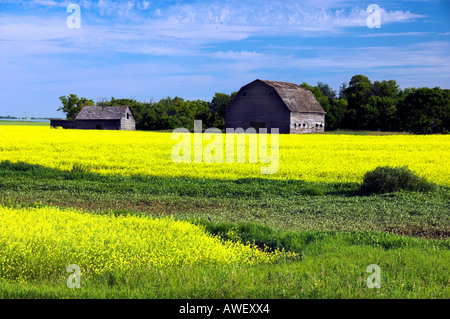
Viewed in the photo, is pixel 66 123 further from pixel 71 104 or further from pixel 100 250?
pixel 100 250

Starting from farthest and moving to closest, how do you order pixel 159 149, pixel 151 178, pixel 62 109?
pixel 62 109, pixel 159 149, pixel 151 178

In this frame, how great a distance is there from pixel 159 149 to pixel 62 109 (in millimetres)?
68781

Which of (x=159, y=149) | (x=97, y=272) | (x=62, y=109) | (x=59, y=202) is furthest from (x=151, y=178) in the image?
(x=62, y=109)

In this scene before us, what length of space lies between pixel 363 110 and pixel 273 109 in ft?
58.2

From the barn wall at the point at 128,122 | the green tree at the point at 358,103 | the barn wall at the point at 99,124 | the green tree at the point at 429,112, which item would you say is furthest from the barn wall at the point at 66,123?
the green tree at the point at 429,112

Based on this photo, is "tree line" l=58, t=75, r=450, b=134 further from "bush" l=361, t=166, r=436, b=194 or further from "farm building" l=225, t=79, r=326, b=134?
"bush" l=361, t=166, r=436, b=194

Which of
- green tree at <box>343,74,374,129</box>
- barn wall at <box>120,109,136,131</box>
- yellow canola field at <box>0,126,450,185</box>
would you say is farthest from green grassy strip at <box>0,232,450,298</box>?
barn wall at <box>120,109,136,131</box>

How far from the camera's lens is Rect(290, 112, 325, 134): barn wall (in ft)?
180

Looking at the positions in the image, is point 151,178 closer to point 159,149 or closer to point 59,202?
point 59,202

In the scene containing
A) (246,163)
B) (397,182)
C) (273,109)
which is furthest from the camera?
(273,109)

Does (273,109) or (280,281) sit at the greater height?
(273,109)

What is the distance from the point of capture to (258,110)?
56.6 m

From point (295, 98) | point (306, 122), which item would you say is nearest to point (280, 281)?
point (306, 122)
